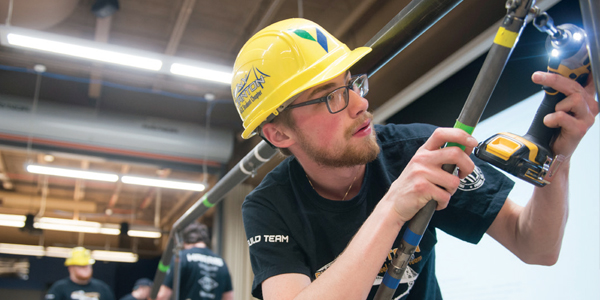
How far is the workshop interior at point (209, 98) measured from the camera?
2.73 metres

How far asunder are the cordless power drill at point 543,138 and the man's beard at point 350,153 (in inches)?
18.9

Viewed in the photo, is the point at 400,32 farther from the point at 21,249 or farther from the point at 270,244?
the point at 21,249

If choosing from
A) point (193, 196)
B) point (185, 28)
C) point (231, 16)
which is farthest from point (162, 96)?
point (193, 196)

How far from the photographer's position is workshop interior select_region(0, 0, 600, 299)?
273 cm

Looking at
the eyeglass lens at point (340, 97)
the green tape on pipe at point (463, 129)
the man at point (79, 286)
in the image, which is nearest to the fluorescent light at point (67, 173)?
the man at point (79, 286)

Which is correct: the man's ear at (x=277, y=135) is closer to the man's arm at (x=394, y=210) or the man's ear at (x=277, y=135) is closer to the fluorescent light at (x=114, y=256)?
the man's arm at (x=394, y=210)

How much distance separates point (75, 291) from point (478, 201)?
18.5 ft

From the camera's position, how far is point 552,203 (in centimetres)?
103

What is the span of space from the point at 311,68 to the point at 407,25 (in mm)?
329

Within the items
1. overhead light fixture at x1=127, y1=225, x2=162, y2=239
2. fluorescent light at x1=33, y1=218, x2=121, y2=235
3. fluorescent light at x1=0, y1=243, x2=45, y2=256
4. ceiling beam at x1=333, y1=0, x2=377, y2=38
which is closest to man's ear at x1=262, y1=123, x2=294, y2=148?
ceiling beam at x1=333, y1=0, x2=377, y2=38

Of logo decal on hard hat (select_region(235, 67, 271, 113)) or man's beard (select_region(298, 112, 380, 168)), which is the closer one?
man's beard (select_region(298, 112, 380, 168))

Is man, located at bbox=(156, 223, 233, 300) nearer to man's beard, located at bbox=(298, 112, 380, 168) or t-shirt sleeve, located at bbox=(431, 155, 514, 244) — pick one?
man's beard, located at bbox=(298, 112, 380, 168)

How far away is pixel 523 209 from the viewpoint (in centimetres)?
119

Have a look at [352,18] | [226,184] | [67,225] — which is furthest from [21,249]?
[226,184]
